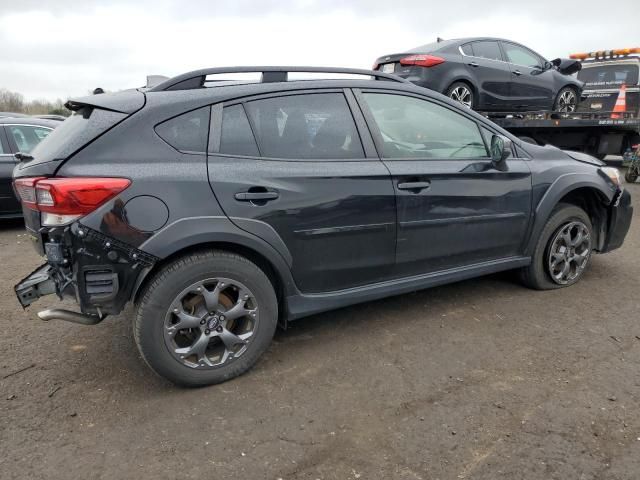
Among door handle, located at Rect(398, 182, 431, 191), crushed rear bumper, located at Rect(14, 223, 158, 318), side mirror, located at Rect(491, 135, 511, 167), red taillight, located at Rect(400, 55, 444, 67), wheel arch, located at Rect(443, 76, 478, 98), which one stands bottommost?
crushed rear bumper, located at Rect(14, 223, 158, 318)

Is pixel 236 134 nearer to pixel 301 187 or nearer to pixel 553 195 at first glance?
pixel 301 187

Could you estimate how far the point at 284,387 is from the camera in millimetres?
2840

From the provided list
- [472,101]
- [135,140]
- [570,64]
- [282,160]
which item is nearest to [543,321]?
[282,160]

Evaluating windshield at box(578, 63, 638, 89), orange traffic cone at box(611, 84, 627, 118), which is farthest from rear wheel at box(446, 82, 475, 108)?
windshield at box(578, 63, 638, 89)

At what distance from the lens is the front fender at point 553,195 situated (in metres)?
3.92

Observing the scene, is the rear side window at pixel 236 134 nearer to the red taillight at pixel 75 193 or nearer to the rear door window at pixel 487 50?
the red taillight at pixel 75 193

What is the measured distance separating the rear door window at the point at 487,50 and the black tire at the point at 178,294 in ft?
20.8

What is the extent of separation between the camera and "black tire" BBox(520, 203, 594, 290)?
4047 mm

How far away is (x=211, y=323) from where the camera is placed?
2.77m

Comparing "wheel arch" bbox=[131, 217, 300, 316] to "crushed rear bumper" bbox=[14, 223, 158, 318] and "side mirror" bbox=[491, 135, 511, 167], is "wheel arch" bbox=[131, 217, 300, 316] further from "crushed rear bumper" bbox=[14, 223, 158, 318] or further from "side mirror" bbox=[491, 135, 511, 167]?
"side mirror" bbox=[491, 135, 511, 167]

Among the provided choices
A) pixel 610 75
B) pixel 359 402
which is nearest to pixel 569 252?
pixel 359 402

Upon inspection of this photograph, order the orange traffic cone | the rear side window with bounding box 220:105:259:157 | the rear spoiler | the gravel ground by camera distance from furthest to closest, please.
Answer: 1. the orange traffic cone
2. the rear side window with bounding box 220:105:259:157
3. the rear spoiler
4. the gravel ground

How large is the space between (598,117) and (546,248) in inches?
263

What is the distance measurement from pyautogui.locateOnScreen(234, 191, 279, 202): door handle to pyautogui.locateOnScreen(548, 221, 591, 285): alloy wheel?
99.3 inches
